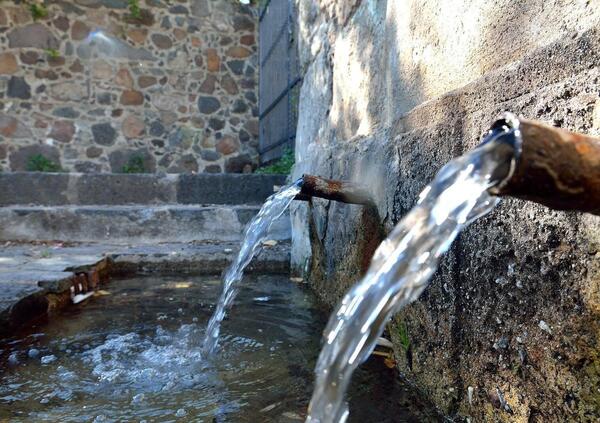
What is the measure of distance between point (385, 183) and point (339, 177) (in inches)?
25.5

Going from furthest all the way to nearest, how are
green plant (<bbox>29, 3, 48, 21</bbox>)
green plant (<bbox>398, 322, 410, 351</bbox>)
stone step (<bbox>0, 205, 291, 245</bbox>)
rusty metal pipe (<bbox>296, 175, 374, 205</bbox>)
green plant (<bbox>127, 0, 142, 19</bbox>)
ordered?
green plant (<bbox>127, 0, 142, 19</bbox>)
green plant (<bbox>29, 3, 48, 21</bbox>)
stone step (<bbox>0, 205, 291, 245</bbox>)
rusty metal pipe (<bbox>296, 175, 374, 205</bbox>)
green plant (<bbox>398, 322, 410, 351</bbox>)

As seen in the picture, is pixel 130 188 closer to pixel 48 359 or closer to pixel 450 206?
pixel 48 359

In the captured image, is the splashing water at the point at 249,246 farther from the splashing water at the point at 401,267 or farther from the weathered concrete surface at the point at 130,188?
the weathered concrete surface at the point at 130,188

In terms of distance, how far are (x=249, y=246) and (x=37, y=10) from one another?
17.4 ft

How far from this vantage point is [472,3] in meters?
1.17

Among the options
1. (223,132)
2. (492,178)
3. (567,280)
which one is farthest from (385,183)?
(223,132)

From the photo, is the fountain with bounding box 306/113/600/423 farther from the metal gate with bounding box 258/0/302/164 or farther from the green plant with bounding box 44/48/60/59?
the green plant with bounding box 44/48/60/59

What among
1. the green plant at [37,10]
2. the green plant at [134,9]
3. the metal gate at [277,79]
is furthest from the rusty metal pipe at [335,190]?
the green plant at [37,10]

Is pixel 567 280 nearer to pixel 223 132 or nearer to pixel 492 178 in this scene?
pixel 492 178

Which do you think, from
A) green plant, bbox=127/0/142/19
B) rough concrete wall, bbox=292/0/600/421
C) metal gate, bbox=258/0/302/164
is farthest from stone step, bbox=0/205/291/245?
green plant, bbox=127/0/142/19

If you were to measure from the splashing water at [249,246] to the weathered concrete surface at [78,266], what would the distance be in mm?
750

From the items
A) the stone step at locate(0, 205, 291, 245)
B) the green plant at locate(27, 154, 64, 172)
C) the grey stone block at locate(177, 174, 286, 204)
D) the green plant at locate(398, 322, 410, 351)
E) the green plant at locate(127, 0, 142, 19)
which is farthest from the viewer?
the green plant at locate(127, 0, 142, 19)

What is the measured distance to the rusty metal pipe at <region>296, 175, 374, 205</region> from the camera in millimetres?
1838

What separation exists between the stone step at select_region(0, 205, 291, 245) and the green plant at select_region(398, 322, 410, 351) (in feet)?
7.78
